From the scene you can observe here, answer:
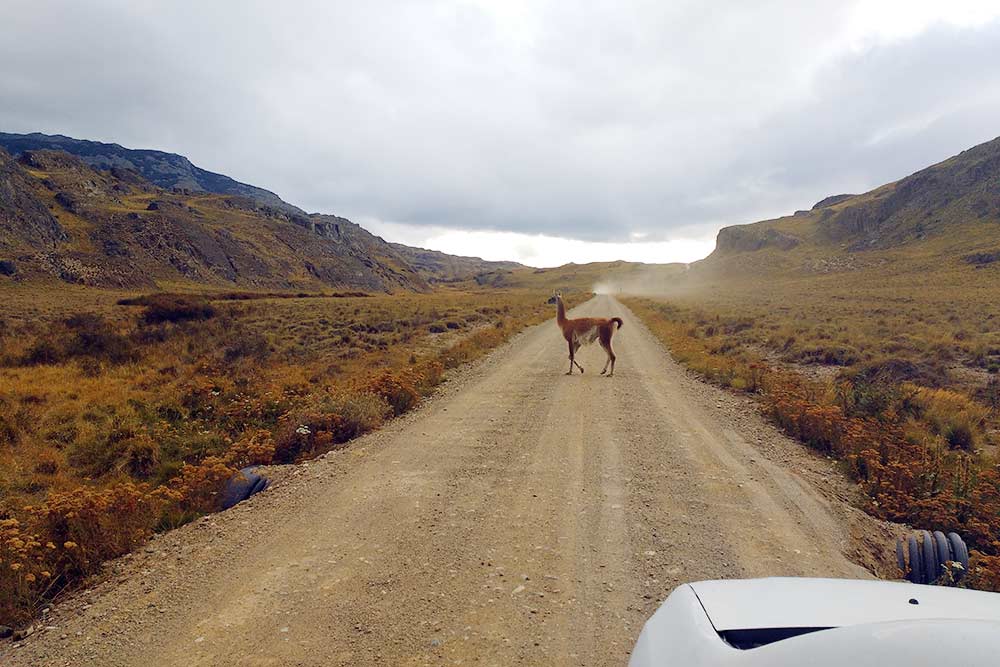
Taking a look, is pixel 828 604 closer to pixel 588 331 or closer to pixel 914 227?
pixel 588 331

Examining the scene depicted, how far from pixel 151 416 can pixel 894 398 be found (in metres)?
15.1

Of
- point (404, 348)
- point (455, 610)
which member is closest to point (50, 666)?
point (455, 610)

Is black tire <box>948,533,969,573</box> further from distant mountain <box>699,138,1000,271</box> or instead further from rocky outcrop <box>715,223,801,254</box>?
rocky outcrop <box>715,223,801,254</box>

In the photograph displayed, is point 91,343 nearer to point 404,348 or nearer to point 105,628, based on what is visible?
point 404,348

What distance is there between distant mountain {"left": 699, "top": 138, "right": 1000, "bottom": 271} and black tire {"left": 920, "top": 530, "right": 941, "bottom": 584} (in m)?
84.0

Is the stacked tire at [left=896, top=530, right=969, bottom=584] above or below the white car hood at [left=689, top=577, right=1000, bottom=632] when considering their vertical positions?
below

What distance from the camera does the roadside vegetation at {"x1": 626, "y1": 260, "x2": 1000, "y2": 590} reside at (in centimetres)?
579

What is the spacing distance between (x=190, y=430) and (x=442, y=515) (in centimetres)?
641

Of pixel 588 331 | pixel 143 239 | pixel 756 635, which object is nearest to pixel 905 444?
pixel 756 635

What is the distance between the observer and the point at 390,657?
3465 millimetres

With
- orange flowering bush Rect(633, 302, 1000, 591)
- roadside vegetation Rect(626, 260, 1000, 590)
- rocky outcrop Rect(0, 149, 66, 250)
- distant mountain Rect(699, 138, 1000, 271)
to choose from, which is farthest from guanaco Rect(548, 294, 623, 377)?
distant mountain Rect(699, 138, 1000, 271)

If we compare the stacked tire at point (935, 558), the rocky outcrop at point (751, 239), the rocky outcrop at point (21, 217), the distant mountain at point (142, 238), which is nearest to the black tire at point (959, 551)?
the stacked tire at point (935, 558)

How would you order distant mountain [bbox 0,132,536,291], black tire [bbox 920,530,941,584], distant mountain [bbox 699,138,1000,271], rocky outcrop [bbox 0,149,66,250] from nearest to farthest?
black tire [bbox 920,530,941,584], rocky outcrop [bbox 0,149,66,250], distant mountain [bbox 0,132,536,291], distant mountain [bbox 699,138,1000,271]

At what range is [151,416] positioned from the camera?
10383 mm
